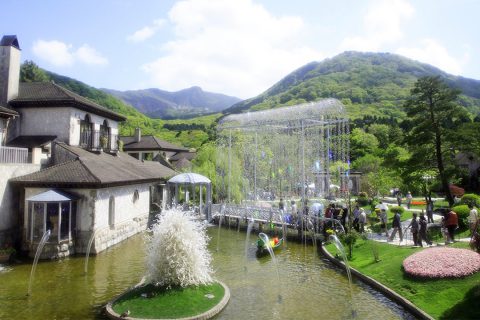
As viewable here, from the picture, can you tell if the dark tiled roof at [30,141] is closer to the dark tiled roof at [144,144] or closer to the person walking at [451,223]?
the person walking at [451,223]

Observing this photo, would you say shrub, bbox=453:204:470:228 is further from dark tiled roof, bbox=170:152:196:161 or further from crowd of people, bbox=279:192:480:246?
dark tiled roof, bbox=170:152:196:161

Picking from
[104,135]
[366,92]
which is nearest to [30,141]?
[104,135]

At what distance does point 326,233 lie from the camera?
24484 mm

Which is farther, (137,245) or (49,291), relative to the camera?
(137,245)

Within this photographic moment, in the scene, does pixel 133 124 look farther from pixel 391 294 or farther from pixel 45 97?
pixel 391 294

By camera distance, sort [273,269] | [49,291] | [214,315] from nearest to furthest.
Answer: [214,315]
[49,291]
[273,269]

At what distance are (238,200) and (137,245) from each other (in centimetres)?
1562

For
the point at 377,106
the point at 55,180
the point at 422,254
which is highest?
the point at 377,106

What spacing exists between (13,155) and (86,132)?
8.08m

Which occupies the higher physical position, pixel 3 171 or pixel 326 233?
pixel 3 171

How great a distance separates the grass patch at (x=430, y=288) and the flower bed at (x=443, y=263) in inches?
9.7

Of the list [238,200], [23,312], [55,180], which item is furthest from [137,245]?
[238,200]

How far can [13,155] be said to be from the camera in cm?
2186

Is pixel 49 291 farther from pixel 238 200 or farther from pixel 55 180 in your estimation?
pixel 238 200
